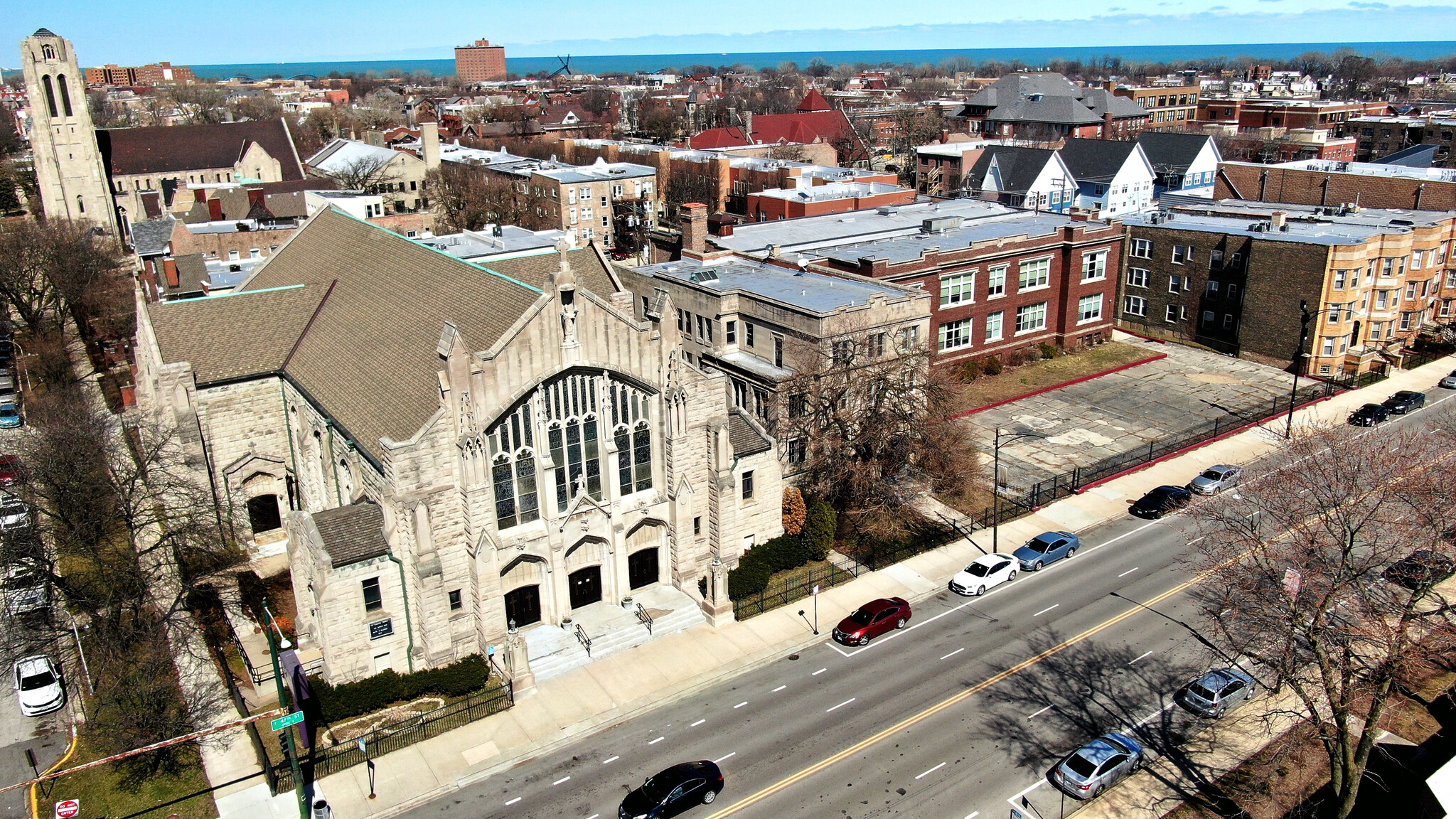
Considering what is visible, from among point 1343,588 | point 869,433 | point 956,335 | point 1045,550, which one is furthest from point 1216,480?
point 1343,588

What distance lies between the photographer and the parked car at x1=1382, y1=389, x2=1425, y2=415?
58812 millimetres

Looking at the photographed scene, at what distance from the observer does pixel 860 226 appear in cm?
7538

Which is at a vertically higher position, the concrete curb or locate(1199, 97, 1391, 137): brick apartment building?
locate(1199, 97, 1391, 137): brick apartment building

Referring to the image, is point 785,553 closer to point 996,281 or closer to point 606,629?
point 606,629

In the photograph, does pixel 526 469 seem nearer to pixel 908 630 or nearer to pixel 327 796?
pixel 327 796

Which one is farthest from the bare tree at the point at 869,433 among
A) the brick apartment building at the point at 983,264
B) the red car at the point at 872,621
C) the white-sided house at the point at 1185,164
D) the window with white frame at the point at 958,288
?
the white-sided house at the point at 1185,164

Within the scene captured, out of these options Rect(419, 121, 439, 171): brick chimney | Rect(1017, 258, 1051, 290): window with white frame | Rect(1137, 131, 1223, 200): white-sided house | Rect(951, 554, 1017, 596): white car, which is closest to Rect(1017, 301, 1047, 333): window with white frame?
Rect(1017, 258, 1051, 290): window with white frame

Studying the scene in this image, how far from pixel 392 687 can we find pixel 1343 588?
2959cm

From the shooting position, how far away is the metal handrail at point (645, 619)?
3816 cm

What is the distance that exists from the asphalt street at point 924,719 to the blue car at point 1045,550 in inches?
74.4

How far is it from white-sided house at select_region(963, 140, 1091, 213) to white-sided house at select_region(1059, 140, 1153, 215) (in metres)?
1.72

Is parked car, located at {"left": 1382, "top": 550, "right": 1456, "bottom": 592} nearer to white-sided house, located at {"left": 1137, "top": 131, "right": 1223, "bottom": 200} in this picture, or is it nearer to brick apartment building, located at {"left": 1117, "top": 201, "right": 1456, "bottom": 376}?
brick apartment building, located at {"left": 1117, "top": 201, "right": 1456, "bottom": 376}

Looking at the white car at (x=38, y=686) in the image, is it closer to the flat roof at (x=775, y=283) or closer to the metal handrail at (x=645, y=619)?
the metal handrail at (x=645, y=619)

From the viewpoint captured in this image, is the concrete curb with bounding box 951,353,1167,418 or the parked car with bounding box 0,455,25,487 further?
the concrete curb with bounding box 951,353,1167,418
